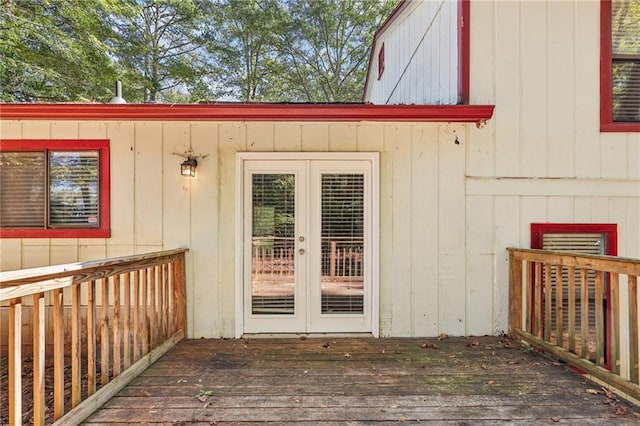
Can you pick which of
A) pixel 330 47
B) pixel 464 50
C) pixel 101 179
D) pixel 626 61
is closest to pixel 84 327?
pixel 101 179

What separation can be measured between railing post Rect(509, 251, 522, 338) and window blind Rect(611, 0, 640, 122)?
2.01 m

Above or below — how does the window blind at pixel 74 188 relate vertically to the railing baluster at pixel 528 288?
above

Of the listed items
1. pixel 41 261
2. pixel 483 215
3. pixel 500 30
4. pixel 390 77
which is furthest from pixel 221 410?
pixel 390 77

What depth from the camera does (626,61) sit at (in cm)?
383

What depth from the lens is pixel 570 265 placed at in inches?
112

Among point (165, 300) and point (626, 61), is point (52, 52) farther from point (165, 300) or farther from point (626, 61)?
point (626, 61)

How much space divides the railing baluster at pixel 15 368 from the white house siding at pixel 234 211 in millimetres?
1982

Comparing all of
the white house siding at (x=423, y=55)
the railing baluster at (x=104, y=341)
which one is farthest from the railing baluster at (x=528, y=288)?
the railing baluster at (x=104, y=341)

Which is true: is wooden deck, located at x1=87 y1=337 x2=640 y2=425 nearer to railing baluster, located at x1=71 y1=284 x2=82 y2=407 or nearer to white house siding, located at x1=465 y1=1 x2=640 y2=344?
railing baluster, located at x1=71 y1=284 x2=82 y2=407

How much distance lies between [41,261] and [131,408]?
2360 mm

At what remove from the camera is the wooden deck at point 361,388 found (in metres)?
2.22

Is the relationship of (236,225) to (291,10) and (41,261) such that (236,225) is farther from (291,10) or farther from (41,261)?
(291,10)

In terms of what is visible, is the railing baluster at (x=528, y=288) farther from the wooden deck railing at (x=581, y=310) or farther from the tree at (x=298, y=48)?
the tree at (x=298, y=48)

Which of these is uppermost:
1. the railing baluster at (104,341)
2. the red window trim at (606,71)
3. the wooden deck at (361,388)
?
the red window trim at (606,71)
